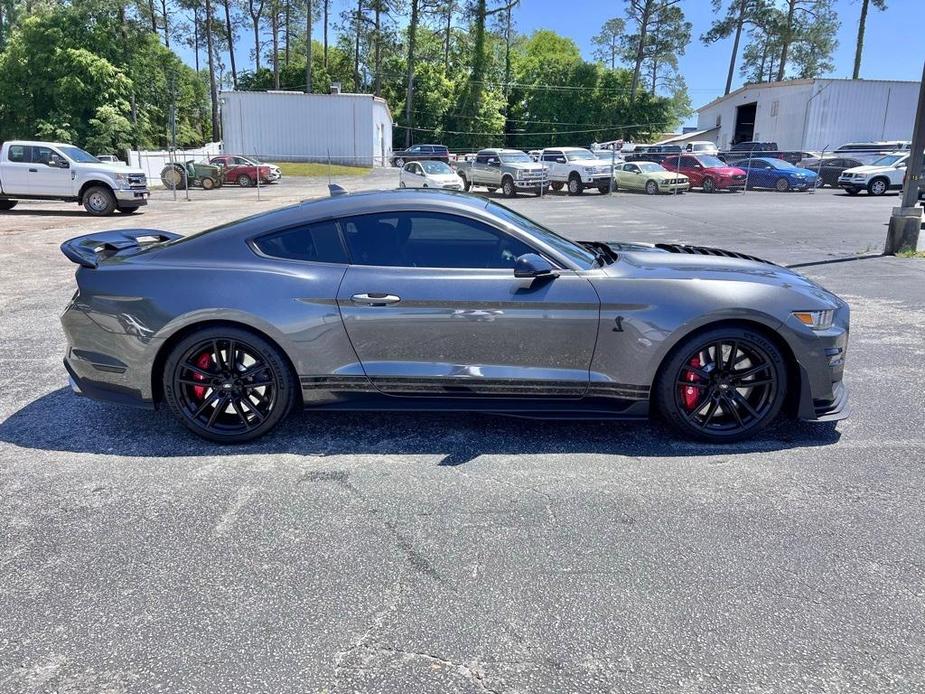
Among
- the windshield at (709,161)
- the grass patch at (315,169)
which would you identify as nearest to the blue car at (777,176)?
the windshield at (709,161)

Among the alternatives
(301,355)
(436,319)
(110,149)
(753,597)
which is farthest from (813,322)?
(110,149)

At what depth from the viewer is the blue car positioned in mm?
28172

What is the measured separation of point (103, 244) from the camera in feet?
14.4

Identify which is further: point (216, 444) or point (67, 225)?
point (67, 225)

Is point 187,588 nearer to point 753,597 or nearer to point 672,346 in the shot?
point 753,597

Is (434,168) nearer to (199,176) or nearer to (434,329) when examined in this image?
(199,176)

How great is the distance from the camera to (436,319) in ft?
12.4

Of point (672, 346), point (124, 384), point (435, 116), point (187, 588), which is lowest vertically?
point (187, 588)

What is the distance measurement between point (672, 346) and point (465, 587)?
187 centimetres

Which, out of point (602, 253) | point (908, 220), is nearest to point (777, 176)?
point (908, 220)

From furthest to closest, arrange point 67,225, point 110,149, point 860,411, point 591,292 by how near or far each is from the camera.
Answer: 1. point 110,149
2. point 67,225
3. point 860,411
4. point 591,292

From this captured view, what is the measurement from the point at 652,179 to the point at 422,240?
25272 mm

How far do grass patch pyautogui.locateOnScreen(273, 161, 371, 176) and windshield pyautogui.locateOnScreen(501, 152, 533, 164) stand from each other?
14.1 m

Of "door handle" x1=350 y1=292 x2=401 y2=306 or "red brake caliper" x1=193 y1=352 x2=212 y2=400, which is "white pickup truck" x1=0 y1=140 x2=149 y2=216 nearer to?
"red brake caliper" x1=193 y1=352 x2=212 y2=400
